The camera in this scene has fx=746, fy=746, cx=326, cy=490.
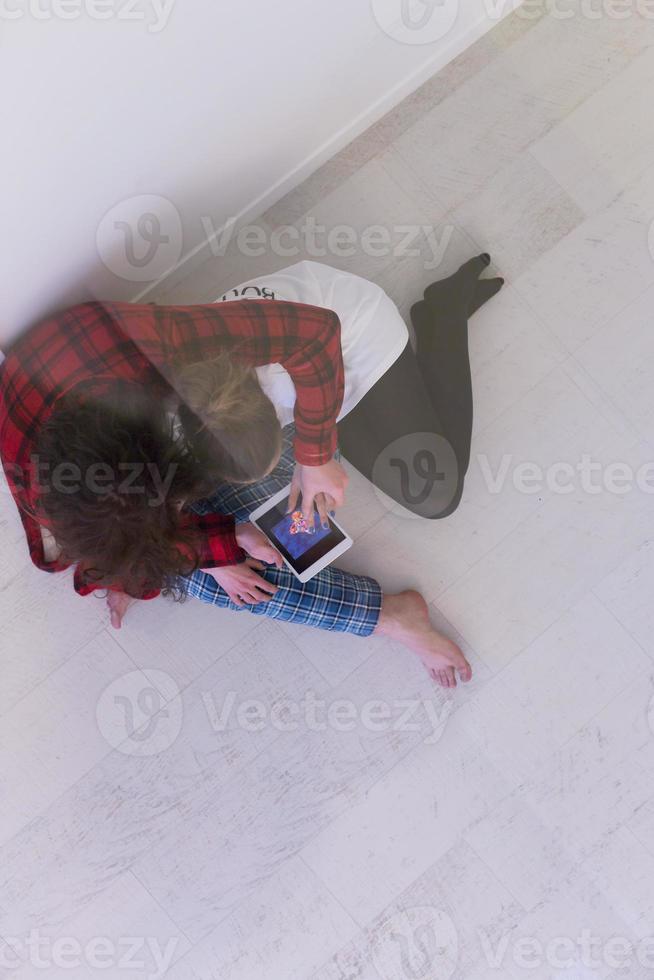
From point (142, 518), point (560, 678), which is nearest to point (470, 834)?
point (560, 678)

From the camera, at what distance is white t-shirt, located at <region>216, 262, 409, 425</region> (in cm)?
116

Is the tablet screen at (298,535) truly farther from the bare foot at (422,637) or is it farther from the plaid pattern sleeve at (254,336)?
the plaid pattern sleeve at (254,336)

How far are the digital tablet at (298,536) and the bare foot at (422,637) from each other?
6.4 inches

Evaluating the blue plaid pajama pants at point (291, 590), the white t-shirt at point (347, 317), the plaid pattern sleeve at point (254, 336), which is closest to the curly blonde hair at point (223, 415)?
the plaid pattern sleeve at point (254, 336)

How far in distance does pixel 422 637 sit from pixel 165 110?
95 centimetres

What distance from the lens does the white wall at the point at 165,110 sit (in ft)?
2.67

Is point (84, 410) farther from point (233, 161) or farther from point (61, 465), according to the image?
point (233, 161)

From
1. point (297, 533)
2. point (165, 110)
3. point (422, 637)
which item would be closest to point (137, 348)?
point (165, 110)

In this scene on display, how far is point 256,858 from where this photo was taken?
1.40m

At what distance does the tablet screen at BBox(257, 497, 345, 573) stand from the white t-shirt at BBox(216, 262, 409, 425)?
0.55 ft

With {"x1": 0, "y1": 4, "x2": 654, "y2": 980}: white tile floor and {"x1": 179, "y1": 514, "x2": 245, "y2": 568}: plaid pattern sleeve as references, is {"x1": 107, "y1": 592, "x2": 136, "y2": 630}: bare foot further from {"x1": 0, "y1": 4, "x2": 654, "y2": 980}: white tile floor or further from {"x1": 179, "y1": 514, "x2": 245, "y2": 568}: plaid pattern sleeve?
{"x1": 179, "y1": 514, "x2": 245, "y2": 568}: plaid pattern sleeve

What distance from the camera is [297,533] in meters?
1.30

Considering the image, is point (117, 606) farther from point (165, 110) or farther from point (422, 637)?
point (165, 110)

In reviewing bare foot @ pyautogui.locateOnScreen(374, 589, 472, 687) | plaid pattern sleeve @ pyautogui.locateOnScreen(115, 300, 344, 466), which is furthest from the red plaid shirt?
bare foot @ pyautogui.locateOnScreen(374, 589, 472, 687)
